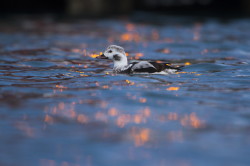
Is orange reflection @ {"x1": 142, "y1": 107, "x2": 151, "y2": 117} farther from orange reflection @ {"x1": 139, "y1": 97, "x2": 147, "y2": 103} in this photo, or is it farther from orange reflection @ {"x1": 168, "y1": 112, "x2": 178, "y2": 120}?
orange reflection @ {"x1": 139, "y1": 97, "x2": 147, "y2": 103}

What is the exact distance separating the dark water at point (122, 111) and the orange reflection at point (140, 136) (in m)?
0.01

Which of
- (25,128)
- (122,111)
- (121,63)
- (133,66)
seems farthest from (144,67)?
(25,128)

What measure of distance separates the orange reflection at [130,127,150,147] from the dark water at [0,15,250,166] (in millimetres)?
12

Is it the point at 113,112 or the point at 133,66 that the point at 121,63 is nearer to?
the point at 133,66

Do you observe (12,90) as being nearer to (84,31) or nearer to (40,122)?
(40,122)

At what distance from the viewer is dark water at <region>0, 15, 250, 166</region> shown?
5.65m

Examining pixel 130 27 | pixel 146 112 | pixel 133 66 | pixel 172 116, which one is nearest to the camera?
pixel 172 116

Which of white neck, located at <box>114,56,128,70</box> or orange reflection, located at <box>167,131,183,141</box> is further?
white neck, located at <box>114,56,128,70</box>

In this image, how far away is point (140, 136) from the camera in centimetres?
629

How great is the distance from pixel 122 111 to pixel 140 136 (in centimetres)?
145

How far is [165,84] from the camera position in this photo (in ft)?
32.1

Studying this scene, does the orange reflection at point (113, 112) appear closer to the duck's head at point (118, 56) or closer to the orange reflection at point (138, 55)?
the duck's head at point (118, 56)

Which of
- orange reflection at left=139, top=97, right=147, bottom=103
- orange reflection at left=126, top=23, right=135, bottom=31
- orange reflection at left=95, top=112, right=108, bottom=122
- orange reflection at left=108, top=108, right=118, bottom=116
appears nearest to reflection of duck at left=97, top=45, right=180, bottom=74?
orange reflection at left=139, top=97, right=147, bottom=103

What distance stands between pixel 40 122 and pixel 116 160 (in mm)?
1879
